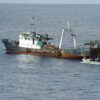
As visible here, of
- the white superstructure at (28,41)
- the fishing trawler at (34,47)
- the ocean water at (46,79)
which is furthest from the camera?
the white superstructure at (28,41)

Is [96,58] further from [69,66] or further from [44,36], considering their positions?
[44,36]

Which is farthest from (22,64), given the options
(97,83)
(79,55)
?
(97,83)

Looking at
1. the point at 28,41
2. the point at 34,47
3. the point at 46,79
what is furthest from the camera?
the point at 28,41

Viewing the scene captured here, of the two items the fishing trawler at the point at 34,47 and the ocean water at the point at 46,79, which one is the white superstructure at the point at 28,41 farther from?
the ocean water at the point at 46,79

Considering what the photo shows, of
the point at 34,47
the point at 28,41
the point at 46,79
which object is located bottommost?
the point at 46,79

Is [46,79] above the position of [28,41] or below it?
below

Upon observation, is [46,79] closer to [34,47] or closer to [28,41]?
[34,47]

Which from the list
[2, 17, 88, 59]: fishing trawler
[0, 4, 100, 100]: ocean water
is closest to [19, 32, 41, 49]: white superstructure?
[2, 17, 88, 59]: fishing trawler

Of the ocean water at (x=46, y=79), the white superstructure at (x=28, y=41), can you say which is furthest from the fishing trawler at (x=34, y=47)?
the ocean water at (x=46, y=79)

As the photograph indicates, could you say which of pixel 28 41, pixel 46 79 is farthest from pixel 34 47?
pixel 46 79

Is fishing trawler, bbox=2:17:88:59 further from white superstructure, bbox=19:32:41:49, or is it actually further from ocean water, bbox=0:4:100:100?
ocean water, bbox=0:4:100:100

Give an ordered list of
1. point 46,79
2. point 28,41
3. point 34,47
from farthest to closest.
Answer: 1. point 28,41
2. point 34,47
3. point 46,79

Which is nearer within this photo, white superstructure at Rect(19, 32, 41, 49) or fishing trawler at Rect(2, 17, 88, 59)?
fishing trawler at Rect(2, 17, 88, 59)

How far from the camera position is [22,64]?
141m
